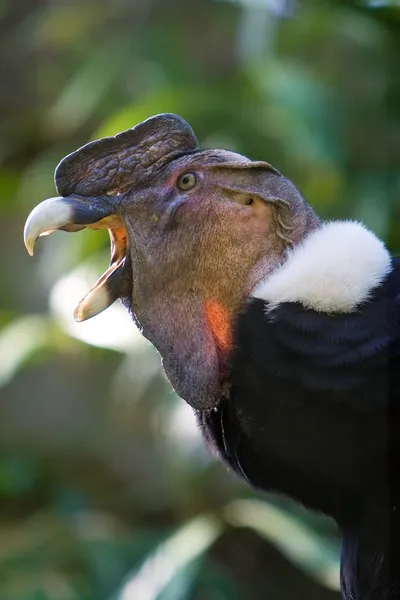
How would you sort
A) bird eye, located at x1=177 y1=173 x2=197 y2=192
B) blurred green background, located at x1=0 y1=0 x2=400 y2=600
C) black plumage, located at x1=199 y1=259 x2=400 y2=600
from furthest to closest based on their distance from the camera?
blurred green background, located at x1=0 y1=0 x2=400 y2=600 < bird eye, located at x1=177 y1=173 x2=197 y2=192 < black plumage, located at x1=199 y1=259 x2=400 y2=600

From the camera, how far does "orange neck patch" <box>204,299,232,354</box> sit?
1743 mm

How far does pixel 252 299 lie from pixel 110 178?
0.33 meters

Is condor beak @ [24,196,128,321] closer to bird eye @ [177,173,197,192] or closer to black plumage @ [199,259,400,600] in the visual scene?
bird eye @ [177,173,197,192]

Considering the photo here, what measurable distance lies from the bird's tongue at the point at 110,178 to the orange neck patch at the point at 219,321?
6.0 inches

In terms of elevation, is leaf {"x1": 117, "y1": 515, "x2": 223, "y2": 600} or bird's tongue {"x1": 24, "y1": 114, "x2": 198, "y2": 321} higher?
bird's tongue {"x1": 24, "y1": 114, "x2": 198, "y2": 321}

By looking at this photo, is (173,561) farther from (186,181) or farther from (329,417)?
(186,181)

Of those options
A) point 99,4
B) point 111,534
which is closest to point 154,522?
point 111,534

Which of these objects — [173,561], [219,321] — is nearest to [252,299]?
[219,321]

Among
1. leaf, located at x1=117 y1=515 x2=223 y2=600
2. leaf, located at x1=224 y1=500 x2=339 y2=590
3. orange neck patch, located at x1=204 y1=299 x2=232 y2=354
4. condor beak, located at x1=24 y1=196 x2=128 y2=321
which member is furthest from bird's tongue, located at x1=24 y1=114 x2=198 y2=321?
leaf, located at x1=224 y1=500 x2=339 y2=590

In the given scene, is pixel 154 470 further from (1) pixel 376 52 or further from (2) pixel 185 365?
(2) pixel 185 365

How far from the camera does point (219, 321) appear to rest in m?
1.75

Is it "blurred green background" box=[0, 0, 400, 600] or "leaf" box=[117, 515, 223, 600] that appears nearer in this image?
"leaf" box=[117, 515, 223, 600]

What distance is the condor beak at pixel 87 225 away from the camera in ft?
5.52

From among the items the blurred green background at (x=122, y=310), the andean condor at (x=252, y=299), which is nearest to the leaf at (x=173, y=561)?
the blurred green background at (x=122, y=310)
